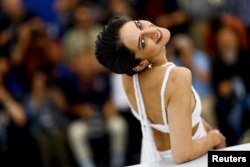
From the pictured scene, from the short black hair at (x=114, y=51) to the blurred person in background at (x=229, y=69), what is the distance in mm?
3025

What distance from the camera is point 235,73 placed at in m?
6.39

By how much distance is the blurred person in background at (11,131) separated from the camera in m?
6.07

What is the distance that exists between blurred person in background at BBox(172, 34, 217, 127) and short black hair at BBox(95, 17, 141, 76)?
301cm

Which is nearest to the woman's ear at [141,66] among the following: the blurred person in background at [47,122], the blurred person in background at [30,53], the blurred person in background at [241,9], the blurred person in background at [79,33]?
the blurred person in background at [47,122]

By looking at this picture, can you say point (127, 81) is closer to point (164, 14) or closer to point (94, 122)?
point (94, 122)

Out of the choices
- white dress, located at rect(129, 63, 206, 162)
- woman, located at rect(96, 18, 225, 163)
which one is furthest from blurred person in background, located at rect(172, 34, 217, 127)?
woman, located at rect(96, 18, 225, 163)

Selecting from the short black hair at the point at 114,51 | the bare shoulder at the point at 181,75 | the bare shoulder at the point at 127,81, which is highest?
the short black hair at the point at 114,51

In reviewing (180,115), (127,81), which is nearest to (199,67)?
(127,81)

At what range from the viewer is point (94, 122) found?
20.5ft

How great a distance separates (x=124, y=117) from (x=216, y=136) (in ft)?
9.83

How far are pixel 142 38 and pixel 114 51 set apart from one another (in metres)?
0.14

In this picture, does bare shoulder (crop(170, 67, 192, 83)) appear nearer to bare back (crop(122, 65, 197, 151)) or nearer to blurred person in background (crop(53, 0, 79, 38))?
bare back (crop(122, 65, 197, 151))

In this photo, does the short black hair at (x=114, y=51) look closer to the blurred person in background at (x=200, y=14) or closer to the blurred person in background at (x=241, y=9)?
the blurred person in background at (x=200, y=14)

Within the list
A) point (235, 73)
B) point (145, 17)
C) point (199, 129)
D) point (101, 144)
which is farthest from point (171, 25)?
point (199, 129)
